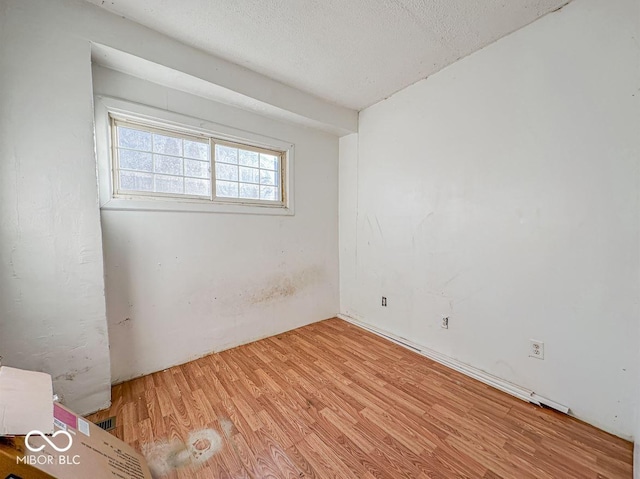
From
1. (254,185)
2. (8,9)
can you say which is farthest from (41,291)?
(254,185)

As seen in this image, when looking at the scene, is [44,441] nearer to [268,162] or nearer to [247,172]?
[247,172]

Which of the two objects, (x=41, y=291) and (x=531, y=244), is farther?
(x=531, y=244)

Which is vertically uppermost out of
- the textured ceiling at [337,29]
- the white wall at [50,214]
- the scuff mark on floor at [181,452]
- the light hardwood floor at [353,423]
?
the textured ceiling at [337,29]

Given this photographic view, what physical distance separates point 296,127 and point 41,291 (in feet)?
8.11

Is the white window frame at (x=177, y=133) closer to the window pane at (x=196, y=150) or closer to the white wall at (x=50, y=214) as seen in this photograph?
the window pane at (x=196, y=150)

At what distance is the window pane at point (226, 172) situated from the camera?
2367mm

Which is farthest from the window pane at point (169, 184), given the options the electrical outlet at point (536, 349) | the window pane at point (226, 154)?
the electrical outlet at point (536, 349)

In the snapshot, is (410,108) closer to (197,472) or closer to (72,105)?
(72,105)

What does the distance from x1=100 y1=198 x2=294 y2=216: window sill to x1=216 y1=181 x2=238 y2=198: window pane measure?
10cm

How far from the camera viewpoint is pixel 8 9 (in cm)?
131

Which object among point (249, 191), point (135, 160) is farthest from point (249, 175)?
point (135, 160)

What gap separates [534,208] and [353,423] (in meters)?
1.84

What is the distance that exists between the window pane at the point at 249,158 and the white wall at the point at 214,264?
221 mm

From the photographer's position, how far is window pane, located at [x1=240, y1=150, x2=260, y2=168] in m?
2.53
